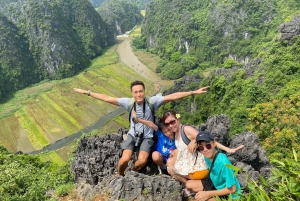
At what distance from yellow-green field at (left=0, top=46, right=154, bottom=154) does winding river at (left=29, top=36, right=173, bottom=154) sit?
1.15 m

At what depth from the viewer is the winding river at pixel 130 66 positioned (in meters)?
42.8

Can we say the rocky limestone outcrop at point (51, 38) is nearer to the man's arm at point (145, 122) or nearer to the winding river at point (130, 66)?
the winding river at point (130, 66)

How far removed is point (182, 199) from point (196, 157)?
1381 millimetres

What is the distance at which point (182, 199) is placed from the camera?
21.3ft

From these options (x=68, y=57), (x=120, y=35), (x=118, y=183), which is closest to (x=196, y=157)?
(x=118, y=183)

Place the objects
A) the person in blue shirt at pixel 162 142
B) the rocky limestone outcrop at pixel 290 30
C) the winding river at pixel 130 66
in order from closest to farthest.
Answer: the person in blue shirt at pixel 162 142 < the rocky limestone outcrop at pixel 290 30 < the winding river at pixel 130 66

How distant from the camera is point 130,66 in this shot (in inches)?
3017

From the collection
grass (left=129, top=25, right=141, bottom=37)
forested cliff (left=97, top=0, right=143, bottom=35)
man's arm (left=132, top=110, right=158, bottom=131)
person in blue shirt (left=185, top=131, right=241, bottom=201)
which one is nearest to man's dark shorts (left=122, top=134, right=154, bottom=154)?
man's arm (left=132, top=110, right=158, bottom=131)

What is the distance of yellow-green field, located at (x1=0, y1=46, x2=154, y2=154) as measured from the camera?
44.4 m

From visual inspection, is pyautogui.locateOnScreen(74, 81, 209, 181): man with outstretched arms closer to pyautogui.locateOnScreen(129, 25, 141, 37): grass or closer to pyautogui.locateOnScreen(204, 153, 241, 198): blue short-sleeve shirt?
pyautogui.locateOnScreen(204, 153, 241, 198): blue short-sleeve shirt

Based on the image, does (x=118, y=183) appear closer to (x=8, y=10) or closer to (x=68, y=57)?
(x=68, y=57)

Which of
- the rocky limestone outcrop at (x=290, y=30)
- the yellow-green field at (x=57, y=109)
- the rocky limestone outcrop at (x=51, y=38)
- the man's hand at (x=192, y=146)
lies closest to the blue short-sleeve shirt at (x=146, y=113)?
the man's hand at (x=192, y=146)

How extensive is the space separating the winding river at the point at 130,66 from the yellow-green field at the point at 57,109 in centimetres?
115

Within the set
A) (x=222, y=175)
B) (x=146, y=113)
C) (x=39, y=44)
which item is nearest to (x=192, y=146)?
(x=222, y=175)
